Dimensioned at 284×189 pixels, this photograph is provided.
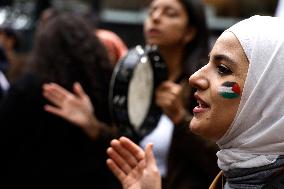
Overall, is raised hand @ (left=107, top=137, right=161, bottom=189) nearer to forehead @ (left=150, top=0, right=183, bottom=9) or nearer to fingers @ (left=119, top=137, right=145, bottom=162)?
fingers @ (left=119, top=137, right=145, bottom=162)

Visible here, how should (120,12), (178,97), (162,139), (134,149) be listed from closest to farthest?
(134,149) → (178,97) → (162,139) → (120,12)

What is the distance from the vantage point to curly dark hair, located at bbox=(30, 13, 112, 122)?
3.44 meters

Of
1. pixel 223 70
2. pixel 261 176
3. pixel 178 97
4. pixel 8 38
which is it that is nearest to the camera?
pixel 261 176

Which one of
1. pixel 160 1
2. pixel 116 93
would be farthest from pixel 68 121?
pixel 160 1

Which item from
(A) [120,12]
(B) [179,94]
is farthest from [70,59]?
(A) [120,12]

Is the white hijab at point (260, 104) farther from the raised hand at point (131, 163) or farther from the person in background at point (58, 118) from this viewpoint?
the person in background at point (58, 118)

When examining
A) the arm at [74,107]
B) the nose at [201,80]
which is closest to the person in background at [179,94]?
the arm at [74,107]

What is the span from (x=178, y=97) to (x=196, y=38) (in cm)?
57

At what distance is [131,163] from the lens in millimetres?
2404

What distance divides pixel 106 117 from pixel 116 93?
2.09ft

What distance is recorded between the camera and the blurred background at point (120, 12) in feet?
31.2

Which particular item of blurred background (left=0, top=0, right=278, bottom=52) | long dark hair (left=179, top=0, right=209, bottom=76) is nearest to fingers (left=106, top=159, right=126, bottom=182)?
long dark hair (left=179, top=0, right=209, bottom=76)

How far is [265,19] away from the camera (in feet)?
6.52

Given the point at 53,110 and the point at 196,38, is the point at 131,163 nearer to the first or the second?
the point at 53,110
